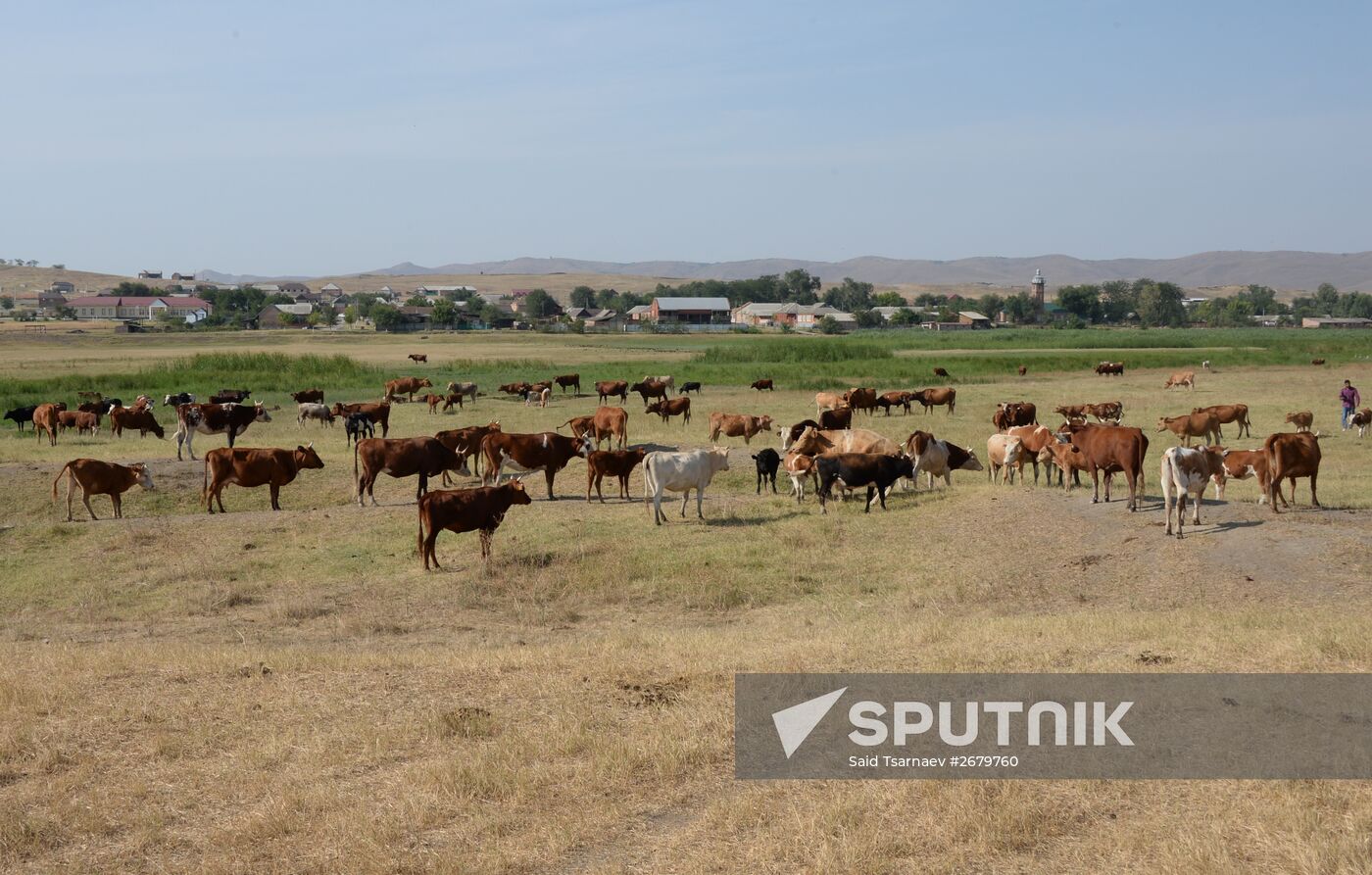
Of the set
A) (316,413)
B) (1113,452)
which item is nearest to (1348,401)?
(1113,452)

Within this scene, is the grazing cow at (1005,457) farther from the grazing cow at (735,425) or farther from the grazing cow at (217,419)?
the grazing cow at (217,419)

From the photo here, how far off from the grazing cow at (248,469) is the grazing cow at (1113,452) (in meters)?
14.4

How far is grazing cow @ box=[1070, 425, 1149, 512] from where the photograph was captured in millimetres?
17562

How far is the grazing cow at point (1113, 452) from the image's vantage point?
691 inches

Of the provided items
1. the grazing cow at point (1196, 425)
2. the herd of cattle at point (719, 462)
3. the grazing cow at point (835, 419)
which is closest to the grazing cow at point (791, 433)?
the herd of cattle at point (719, 462)

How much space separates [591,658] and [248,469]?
1294cm

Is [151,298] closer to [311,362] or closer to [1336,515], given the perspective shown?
[311,362]

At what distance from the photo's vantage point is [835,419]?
30.1 meters

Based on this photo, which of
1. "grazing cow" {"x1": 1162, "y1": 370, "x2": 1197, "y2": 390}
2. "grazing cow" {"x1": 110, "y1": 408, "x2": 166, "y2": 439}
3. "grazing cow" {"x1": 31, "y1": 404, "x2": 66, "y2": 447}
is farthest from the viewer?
"grazing cow" {"x1": 1162, "y1": 370, "x2": 1197, "y2": 390}

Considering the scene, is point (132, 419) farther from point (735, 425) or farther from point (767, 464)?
point (767, 464)

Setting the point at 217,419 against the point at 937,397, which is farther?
the point at 937,397

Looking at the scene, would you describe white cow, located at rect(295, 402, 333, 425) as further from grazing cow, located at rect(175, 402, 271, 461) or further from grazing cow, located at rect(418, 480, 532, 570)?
grazing cow, located at rect(418, 480, 532, 570)

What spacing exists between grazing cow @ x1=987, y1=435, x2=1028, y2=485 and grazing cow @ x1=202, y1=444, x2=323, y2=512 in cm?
1376

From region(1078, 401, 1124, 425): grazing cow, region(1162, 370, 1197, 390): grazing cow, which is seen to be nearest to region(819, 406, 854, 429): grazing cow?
region(1078, 401, 1124, 425): grazing cow
